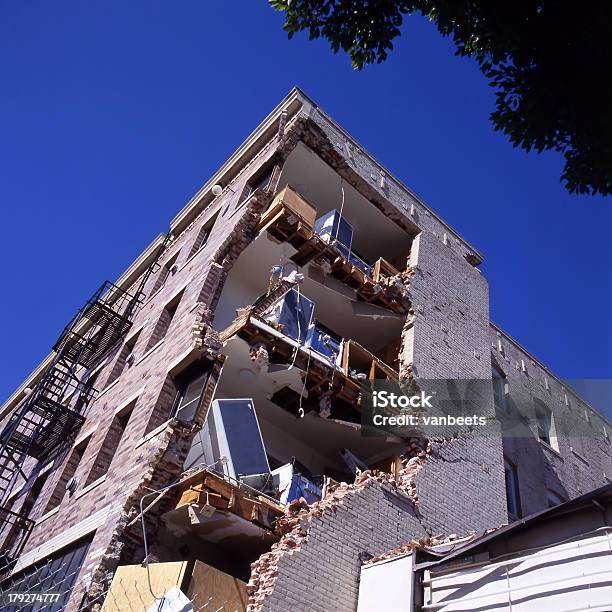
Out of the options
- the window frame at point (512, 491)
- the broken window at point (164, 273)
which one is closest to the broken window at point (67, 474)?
the broken window at point (164, 273)

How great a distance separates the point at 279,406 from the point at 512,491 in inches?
319

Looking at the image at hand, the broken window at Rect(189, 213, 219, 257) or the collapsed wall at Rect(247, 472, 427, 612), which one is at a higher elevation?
the broken window at Rect(189, 213, 219, 257)

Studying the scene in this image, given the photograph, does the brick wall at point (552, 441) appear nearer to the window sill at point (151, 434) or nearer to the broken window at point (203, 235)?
the broken window at point (203, 235)

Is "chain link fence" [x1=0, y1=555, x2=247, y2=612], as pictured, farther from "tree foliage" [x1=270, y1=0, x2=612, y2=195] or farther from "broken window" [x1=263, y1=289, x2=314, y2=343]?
"tree foliage" [x1=270, y1=0, x2=612, y2=195]

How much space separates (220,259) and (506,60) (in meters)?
10.1

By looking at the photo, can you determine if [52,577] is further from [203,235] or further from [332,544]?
[203,235]

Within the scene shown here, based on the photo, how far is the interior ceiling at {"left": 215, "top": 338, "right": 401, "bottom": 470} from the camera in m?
14.1

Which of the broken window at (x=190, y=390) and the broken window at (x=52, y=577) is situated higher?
the broken window at (x=190, y=390)

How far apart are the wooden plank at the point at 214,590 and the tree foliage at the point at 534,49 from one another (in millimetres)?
7292

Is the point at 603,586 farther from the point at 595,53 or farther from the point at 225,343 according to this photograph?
the point at 225,343

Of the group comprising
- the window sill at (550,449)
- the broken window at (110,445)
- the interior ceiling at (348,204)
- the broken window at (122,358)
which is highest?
the interior ceiling at (348,204)

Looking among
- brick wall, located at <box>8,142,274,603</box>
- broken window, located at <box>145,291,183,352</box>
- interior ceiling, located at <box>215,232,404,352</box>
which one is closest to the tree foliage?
brick wall, located at <box>8,142,274,603</box>

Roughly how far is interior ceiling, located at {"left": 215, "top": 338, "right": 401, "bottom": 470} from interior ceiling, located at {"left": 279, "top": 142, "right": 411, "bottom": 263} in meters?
6.45

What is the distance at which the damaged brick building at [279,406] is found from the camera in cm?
1129
